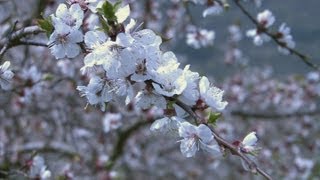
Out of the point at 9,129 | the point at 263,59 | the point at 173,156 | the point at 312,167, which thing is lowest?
the point at 9,129

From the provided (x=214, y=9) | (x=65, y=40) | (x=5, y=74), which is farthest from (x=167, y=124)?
(x=214, y=9)

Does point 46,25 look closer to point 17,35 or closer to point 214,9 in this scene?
point 17,35

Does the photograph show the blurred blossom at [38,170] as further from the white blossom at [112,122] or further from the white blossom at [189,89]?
the white blossom at [112,122]

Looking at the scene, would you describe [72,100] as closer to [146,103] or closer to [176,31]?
[176,31]

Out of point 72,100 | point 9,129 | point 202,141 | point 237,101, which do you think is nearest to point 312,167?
point 237,101

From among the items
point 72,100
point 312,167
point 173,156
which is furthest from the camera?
point 173,156

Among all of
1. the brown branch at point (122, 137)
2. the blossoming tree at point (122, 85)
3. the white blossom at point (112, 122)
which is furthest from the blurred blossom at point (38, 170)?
the brown branch at point (122, 137)

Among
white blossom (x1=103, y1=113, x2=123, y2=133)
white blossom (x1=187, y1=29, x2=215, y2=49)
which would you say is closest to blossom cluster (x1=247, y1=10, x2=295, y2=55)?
white blossom (x1=187, y1=29, x2=215, y2=49)

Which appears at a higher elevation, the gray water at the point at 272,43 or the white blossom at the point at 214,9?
the gray water at the point at 272,43

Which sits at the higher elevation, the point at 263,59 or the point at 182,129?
the point at 263,59
